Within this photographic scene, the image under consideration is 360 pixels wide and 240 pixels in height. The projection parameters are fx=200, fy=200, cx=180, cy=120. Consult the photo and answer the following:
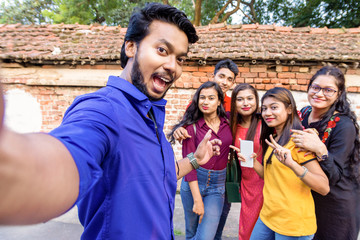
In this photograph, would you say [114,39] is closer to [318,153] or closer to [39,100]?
[39,100]

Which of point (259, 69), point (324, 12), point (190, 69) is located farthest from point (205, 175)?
point (324, 12)

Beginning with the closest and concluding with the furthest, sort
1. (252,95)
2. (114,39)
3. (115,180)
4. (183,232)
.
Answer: (115,180) → (252,95) → (183,232) → (114,39)

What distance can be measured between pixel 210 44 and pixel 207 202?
3.53 meters

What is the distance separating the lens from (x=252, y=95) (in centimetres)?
226

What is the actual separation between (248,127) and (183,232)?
6.50 ft

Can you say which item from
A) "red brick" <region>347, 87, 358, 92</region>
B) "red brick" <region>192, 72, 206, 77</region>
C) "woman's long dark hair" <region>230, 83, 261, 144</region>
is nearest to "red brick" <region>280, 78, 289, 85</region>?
"red brick" <region>347, 87, 358, 92</region>

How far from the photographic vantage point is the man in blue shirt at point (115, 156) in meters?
0.38

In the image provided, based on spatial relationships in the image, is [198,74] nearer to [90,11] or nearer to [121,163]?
[121,163]

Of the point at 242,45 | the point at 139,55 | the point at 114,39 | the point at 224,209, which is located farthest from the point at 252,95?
the point at 114,39

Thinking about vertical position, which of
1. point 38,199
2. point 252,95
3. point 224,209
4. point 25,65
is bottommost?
point 224,209

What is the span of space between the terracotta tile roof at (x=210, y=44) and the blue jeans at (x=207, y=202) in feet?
8.47

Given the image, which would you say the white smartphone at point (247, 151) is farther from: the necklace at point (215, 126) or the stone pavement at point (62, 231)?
the stone pavement at point (62, 231)

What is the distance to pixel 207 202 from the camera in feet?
7.14

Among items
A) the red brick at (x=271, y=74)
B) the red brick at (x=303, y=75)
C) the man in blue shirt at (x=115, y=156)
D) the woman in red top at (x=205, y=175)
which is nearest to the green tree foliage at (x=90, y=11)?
the red brick at (x=271, y=74)
